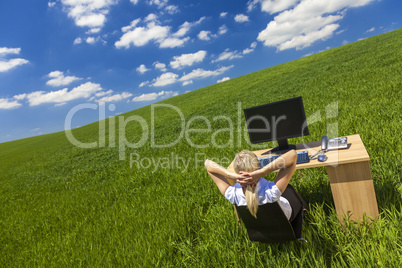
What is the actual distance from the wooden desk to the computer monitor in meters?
1.12

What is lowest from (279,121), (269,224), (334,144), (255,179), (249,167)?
(269,224)

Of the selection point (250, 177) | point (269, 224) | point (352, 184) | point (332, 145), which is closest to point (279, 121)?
point (332, 145)

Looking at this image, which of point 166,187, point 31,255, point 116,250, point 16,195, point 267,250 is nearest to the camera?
point 267,250

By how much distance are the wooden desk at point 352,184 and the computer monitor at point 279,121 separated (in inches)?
44.2

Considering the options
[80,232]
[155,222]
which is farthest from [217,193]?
[80,232]

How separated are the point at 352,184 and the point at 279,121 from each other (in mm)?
1619

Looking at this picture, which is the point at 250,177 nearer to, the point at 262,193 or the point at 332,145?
the point at 262,193

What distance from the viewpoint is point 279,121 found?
4.51 m

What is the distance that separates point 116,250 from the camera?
13.5ft

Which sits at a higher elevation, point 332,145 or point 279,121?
point 279,121

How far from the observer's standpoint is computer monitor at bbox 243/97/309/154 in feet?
14.4

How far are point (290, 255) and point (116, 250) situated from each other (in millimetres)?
2677

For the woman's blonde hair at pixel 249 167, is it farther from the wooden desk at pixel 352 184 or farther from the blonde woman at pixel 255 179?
the wooden desk at pixel 352 184

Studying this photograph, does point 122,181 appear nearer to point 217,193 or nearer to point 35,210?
point 35,210
